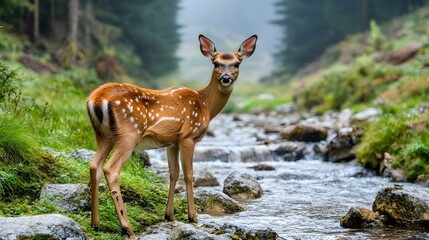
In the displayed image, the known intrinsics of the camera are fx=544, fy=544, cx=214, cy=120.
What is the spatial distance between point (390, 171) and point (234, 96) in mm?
43898

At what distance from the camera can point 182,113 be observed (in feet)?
18.8

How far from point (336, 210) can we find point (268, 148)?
23.4 ft

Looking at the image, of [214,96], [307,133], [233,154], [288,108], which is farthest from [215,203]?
[288,108]

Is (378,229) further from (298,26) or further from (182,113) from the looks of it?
(298,26)

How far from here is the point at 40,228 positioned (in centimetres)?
442

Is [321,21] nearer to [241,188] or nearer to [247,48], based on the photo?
[241,188]

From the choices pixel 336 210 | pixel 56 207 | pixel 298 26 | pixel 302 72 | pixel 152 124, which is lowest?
pixel 336 210

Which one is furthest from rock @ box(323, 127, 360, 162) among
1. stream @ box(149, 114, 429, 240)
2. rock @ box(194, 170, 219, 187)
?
rock @ box(194, 170, 219, 187)

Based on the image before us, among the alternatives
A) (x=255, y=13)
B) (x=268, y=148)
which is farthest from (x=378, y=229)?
(x=255, y=13)

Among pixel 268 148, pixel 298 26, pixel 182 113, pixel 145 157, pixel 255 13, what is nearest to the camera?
pixel 182 113

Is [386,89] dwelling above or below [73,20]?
below

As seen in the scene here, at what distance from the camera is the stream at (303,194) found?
614 cm

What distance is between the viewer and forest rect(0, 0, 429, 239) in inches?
239

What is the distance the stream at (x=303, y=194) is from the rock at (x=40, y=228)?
179cm
